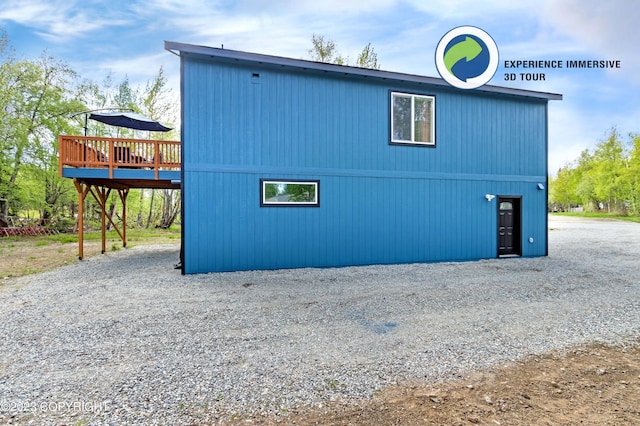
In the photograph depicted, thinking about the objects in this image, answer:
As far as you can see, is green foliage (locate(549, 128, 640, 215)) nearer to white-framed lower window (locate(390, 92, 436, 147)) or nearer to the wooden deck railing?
white-framed lower window (locate(390, 92, 436, 147))

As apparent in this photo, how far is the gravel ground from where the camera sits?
2209 millimetres

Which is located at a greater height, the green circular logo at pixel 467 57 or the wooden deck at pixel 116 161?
the green circular logo at pixel 467 57

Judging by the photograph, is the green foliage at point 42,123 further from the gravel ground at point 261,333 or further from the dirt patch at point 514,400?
the dirt patch at point 514,400

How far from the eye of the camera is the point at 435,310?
420 cm

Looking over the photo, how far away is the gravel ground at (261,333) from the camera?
87.0 inches

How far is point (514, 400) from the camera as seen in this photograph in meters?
2.16

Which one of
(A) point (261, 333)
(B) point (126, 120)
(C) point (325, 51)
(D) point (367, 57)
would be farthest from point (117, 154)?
(D) point (367, 57)

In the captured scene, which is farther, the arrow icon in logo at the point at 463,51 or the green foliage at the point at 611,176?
the green foliage at the point at 611,176

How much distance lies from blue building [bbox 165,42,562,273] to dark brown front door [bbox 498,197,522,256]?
0.03 metres

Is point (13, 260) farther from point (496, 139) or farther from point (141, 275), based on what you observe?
point (496, 139)

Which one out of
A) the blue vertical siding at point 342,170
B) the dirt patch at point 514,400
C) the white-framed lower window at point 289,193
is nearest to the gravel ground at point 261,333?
the dirt patch at point 514,400

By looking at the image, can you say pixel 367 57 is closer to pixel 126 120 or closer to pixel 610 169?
pixel 126 120

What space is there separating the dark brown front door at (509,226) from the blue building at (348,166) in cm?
3

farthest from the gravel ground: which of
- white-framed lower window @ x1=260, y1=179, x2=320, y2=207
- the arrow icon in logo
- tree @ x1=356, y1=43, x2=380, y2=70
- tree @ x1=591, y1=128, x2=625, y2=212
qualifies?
tree @ x1=591, y1=128, x2=625, y2=212
